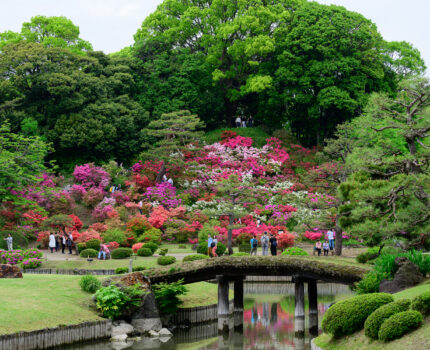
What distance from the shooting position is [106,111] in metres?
55.2

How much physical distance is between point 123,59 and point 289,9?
18.4 metres

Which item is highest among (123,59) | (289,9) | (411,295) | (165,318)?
(289,9)

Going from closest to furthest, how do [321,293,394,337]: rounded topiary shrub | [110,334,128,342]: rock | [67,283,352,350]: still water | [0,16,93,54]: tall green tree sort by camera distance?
1. [321,293,394,337]: rounded topiary shrub
2. [67,283,352,350]: still water
3. [110,334,128,342]: rock
4. [0,16,93,54]: tall green tree

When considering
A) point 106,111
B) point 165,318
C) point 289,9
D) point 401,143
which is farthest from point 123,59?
point 165,318

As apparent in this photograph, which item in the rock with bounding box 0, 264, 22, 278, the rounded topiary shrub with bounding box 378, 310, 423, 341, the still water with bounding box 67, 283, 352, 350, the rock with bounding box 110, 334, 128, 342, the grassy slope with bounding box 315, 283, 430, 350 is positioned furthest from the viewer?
the rock with bounding box 0, 264, 22, 278

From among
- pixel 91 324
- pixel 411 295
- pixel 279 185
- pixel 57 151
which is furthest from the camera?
pixel 57 151

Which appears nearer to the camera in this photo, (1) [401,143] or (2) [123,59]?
(1) [401,143]

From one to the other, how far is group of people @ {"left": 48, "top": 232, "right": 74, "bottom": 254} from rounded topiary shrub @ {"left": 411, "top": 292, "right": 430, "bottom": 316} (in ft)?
93.6

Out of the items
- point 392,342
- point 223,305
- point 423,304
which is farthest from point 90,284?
point 423,304

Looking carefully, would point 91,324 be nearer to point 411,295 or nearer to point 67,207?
point 411,295

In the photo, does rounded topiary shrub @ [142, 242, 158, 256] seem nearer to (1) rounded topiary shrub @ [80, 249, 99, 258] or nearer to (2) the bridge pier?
(1) rounded topiary shrub @ [80, 249, 99, 258]

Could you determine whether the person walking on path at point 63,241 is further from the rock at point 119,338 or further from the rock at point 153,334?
the rock at point 119,338

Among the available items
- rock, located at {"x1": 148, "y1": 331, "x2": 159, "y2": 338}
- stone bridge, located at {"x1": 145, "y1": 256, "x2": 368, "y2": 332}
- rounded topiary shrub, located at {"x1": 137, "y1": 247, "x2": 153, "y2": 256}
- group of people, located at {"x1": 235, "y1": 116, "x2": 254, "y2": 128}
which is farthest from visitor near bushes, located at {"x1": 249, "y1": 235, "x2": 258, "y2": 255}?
group of people, located at {"x1": 235, "y1": 116, "x2": 254, "y2": 128}

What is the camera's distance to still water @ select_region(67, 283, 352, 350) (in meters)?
23.9
